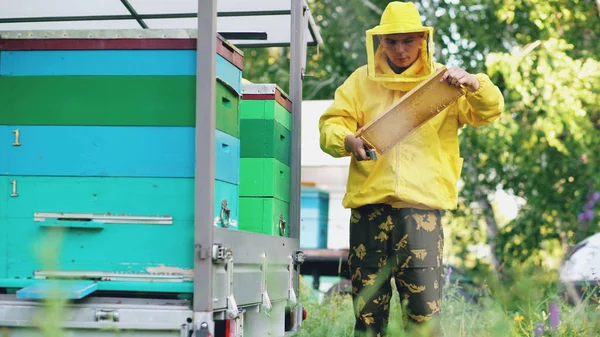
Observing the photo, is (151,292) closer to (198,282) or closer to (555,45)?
(198,282)

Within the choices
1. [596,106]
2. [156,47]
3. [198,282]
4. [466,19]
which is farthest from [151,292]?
[466,19]

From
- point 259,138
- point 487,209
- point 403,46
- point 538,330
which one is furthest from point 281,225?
point 487,209

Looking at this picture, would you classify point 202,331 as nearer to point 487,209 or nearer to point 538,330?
point 538,330

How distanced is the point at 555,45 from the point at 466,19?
1983 mm

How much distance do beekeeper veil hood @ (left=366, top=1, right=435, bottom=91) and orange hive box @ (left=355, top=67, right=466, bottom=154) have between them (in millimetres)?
189

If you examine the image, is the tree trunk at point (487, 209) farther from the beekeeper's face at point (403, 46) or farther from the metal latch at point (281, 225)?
the beekeeper's face at point (403, 46)

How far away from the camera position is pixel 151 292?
2871 millimetres

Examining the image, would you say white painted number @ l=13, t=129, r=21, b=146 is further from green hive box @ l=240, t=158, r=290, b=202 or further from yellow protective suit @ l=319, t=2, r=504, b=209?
yellow protective suit @ l=319, t=2, r=504, b=209

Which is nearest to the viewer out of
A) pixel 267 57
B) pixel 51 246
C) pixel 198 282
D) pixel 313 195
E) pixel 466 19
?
pixel 51 246

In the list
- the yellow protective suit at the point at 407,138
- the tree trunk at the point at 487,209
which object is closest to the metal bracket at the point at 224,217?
the yellow protective suit at the point at 407,138

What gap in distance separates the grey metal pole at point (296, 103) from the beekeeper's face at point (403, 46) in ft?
2.25

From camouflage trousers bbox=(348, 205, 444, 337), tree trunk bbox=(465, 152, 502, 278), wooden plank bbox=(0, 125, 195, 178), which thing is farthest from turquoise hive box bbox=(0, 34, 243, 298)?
tree trunk bbox=(465, 152, 502, 278)

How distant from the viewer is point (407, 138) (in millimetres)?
3709

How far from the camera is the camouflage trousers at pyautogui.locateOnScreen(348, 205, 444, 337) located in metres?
3.70
